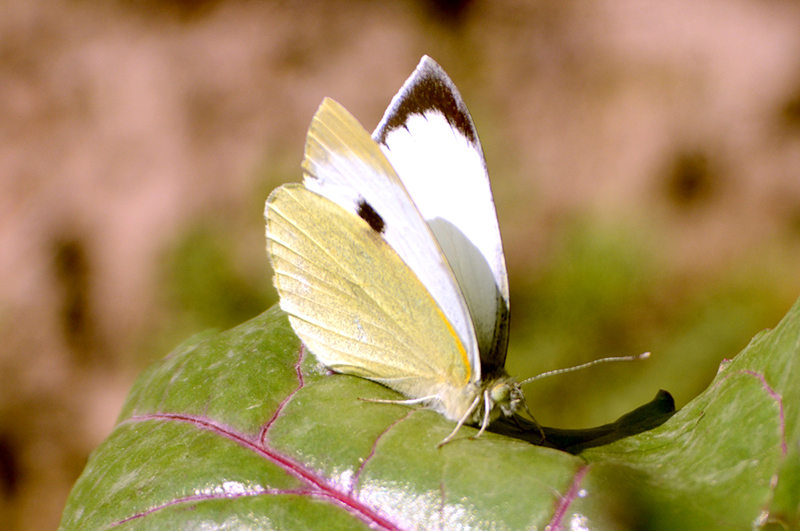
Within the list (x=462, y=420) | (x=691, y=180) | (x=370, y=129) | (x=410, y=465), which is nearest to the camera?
(x=410, y=465)

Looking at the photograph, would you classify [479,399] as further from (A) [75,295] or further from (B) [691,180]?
(A) [75,295]

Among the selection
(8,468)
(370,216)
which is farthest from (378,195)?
(8,468)

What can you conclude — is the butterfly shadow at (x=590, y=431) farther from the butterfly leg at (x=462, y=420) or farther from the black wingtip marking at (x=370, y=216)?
the black wingtip marking at (x=370, y=216)

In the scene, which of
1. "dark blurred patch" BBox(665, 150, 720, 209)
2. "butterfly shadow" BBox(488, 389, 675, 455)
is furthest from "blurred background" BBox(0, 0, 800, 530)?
"butterfly shadow" BBox(488, 389, 675, 455)

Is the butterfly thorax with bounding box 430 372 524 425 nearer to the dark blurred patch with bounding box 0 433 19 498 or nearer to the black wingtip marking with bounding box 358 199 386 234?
the black wingtip marking with bounding box 358 199 386 234

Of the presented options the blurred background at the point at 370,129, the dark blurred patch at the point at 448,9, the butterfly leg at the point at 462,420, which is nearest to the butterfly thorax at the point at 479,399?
the butterfly leg at the point at 462,420

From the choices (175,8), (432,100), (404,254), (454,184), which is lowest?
(404,254)
